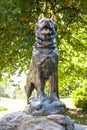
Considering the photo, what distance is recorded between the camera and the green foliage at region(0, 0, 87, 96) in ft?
42.5

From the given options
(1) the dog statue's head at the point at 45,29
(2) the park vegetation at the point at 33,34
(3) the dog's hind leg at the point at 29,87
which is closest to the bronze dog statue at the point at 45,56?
(1) the dog statue's head at the point at 45,29

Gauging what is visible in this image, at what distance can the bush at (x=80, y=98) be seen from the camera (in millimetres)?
20047

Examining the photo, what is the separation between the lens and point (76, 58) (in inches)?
707

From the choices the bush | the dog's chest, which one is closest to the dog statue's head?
the dog's chest

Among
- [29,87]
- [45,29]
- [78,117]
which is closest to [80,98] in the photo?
[78,117]

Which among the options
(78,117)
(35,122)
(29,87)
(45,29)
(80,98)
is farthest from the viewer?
(80,98)

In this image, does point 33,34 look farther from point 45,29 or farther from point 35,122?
point 35,122

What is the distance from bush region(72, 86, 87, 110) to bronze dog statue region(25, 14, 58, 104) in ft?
43.2

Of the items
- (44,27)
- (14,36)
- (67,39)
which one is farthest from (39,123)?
(67,39)

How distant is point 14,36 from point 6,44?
1.59 ft

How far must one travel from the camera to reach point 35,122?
20.6 ft

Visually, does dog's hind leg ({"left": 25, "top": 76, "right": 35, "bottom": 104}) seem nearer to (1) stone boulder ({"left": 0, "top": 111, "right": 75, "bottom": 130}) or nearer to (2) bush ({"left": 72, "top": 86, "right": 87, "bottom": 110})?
(1) stone boulder ({"left": 0, "top": 111, "right": 75, "bottom": 130})

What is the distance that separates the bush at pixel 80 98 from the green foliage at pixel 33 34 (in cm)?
218

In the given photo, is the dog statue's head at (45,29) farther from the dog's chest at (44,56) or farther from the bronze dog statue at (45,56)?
the dog's chest at (44,56)
